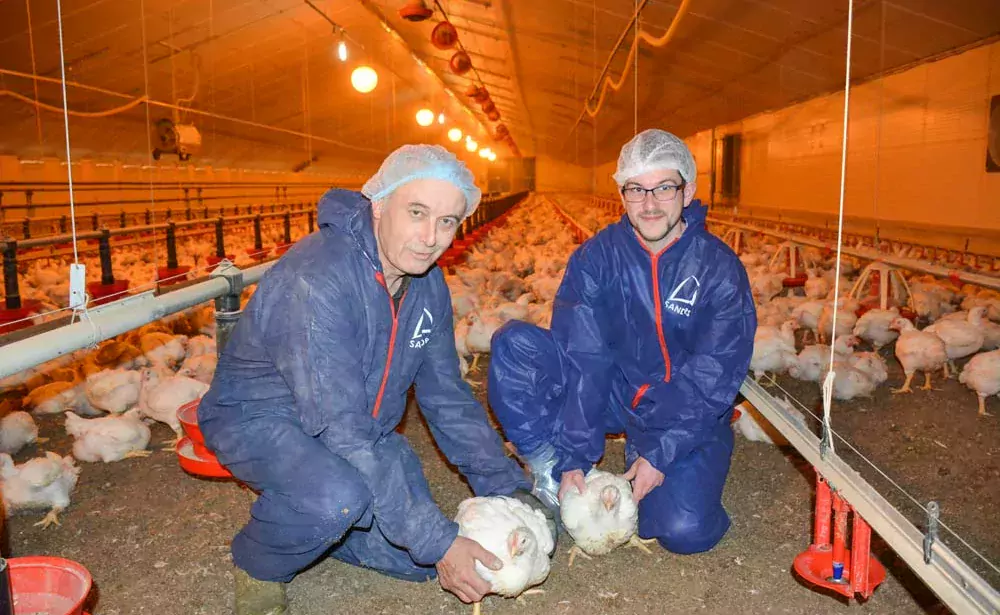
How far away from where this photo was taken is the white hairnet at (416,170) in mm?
2051

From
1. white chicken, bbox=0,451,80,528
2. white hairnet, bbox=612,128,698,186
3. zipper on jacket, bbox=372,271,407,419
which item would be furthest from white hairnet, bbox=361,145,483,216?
white chicken, bbox=0,451,80,528

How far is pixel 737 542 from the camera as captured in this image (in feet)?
8.40

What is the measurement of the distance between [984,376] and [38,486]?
4462 millimetres

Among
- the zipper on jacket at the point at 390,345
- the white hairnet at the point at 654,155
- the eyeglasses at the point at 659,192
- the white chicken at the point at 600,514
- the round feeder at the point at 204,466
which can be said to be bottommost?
the white chicken at the point at 600,514

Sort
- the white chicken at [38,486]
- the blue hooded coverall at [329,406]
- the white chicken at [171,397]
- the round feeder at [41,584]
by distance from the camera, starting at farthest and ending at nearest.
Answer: the white chicken at [171,397] < the white chicken at [38,486] < the blue hooded coverall at [329,406] < the round feeder at [41,584]

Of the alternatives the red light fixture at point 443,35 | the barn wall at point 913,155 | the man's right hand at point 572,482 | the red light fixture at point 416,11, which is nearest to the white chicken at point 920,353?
the barn wall at point 913,155

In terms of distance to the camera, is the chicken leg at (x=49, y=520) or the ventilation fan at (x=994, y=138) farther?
the ventilation fan at (x=994, y=138)

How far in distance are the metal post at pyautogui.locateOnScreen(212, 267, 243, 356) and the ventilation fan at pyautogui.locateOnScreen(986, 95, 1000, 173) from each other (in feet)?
23.9

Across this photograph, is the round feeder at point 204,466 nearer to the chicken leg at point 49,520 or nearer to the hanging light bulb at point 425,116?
the chicken leg at point 49,520

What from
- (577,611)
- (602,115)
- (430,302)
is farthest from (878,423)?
(602,115)

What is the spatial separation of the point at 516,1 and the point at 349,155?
19105 millimetres

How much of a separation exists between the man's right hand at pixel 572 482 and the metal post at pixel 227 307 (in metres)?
1.60

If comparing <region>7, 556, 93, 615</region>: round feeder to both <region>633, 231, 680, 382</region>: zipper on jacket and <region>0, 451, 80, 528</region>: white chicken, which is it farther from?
<region>633, 231, 680, 382</region>: zipper on jacket

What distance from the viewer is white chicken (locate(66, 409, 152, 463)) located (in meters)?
3.21
